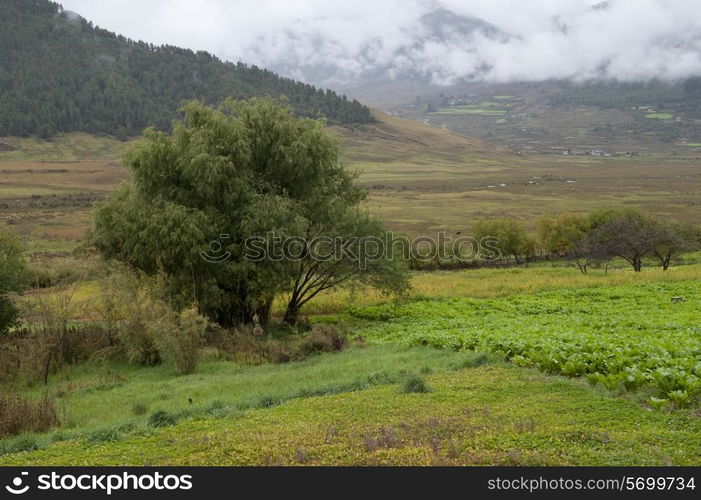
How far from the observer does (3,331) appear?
88.6ft

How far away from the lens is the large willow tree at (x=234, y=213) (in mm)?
26875

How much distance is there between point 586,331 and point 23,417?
17249 millimetres

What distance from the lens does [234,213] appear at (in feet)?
92.0

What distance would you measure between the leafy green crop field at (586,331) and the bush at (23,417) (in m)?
11.8

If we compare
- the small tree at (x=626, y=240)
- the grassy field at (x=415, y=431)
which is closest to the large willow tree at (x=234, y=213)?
the grassy field at (x=415, y=431)

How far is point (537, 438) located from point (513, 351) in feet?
23.8

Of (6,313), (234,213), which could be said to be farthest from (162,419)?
(6,313)

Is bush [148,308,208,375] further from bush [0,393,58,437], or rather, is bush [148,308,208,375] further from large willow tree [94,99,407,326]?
bush [0,393,58,437]

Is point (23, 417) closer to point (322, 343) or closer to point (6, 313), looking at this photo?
point (322, 343)

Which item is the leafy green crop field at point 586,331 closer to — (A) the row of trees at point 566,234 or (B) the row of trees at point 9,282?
(B) the row of trees at point 9,282

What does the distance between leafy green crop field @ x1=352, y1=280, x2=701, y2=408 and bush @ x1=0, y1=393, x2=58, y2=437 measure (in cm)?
1183

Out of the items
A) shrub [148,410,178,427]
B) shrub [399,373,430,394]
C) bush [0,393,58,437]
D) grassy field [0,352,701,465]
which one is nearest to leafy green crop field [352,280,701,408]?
grassy field [0,352,701,465]
